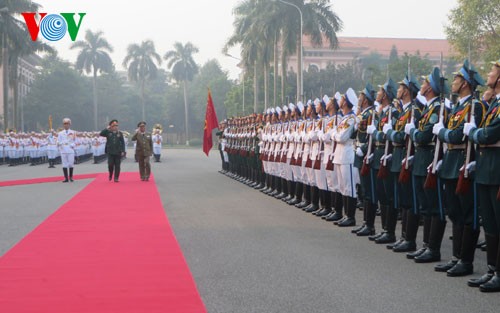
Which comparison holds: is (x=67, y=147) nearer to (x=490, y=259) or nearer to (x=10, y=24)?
(x=490, y=259)

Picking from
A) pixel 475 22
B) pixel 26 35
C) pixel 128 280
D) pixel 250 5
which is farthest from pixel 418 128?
pixel 26 35

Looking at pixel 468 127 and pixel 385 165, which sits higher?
pixel 468 127

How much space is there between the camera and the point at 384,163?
1005 centimetres

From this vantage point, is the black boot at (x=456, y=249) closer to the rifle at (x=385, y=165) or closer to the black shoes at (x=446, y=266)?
the black shoes at (x=446, y=266)

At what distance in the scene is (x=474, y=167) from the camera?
25.5 feet

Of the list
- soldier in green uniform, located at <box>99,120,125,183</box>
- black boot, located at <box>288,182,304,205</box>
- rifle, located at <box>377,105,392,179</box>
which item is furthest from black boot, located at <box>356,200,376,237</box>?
soldier in green uniform, located at <box>99,120,125,183</box>

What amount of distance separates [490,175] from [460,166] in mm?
676

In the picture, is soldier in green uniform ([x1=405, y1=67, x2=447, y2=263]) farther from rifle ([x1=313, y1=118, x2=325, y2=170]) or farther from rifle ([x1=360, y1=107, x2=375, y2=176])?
rifle ([x1=313, y1=118, x2=325, y2=170])

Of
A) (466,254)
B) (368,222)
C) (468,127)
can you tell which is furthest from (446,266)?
(368,222)

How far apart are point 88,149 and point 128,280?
41990 millimetres

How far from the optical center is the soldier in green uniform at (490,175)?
726 centimetres

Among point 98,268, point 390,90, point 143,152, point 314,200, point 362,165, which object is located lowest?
point 98,268

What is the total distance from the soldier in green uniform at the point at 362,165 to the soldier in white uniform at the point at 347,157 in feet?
1.61

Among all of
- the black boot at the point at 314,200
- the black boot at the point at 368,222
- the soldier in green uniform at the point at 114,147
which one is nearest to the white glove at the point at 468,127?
the black boot at the point at 368,222
